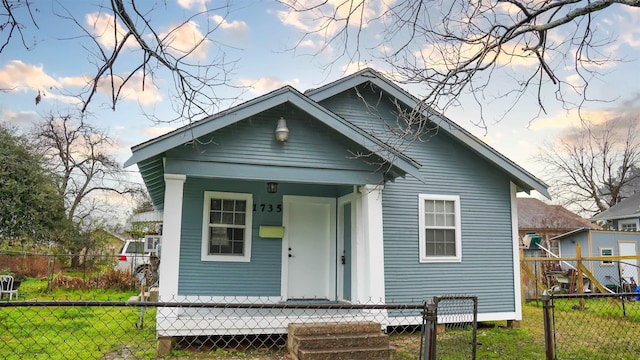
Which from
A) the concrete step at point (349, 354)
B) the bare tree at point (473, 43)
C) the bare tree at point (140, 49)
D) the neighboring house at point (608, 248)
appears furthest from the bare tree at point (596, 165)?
Answer: the bare tree at point (140, 49)

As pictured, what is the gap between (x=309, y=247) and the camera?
30.3 feet

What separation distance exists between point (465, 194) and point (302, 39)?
6.20 metres

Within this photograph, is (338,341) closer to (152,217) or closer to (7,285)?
(152,217)

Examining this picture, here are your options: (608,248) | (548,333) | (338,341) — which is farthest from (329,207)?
(608,248)

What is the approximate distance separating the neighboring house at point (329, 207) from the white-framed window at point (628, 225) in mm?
18963

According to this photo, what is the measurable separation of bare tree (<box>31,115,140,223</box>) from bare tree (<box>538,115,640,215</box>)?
27.9 meters

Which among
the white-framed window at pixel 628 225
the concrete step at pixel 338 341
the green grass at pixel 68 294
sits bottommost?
the green grass at pixel 68 294

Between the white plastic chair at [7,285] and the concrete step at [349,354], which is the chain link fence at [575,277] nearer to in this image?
the concrete step at [349,354]

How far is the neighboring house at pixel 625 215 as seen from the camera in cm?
2447

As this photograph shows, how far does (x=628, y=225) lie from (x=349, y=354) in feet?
82.4

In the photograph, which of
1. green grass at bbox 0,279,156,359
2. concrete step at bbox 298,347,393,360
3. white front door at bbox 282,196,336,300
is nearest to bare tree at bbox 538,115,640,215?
white front door at bbox 282,196,336,300

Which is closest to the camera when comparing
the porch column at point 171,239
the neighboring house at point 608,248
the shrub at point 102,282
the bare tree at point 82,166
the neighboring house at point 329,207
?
the porch column at point 171,239

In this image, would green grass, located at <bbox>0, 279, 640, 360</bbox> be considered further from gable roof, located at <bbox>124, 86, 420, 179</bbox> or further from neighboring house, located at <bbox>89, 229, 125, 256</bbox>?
neighboring house, located at <bbox>89, 229, 125, 256</bbox>

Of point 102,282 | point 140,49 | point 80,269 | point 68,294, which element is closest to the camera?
point 140,49
